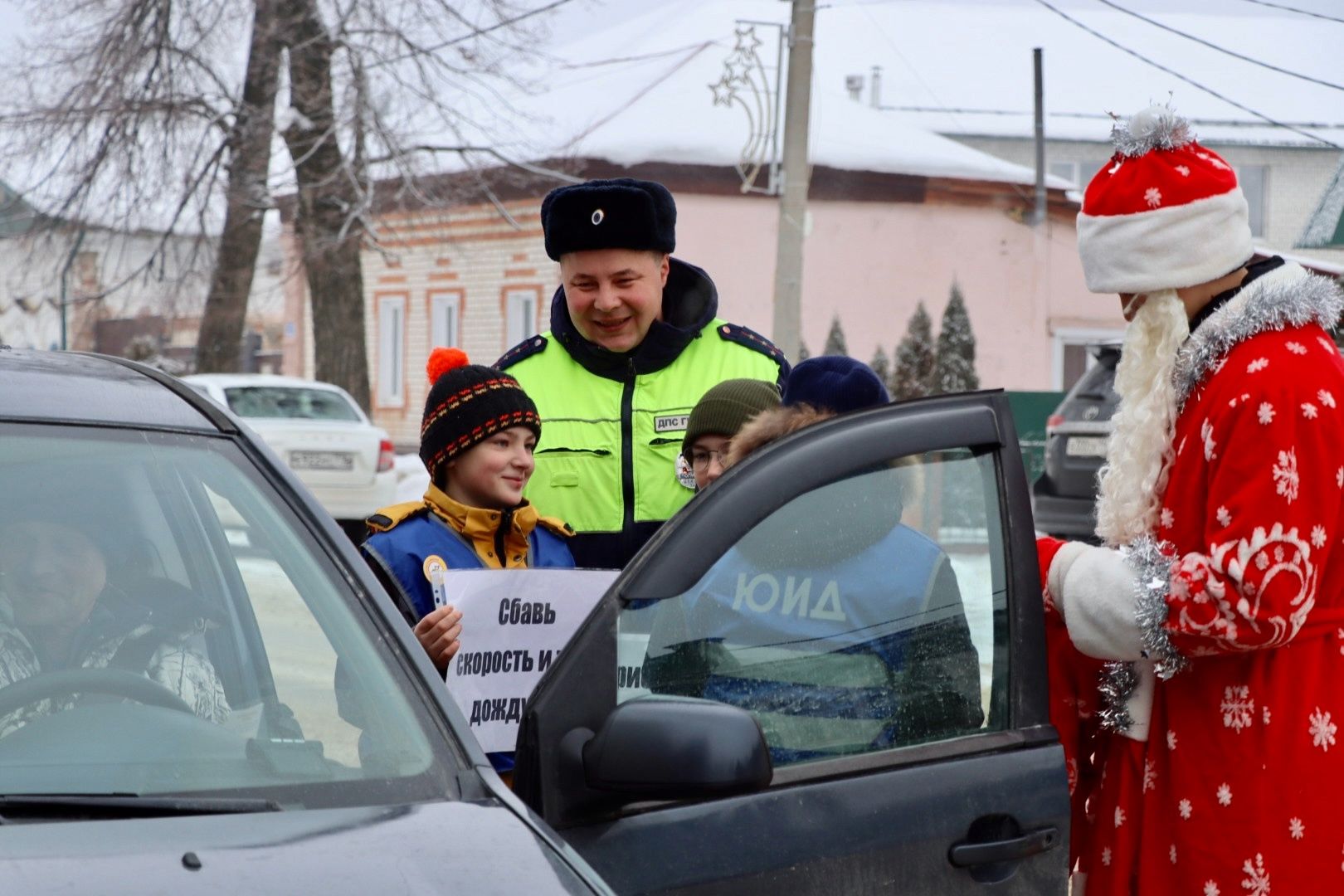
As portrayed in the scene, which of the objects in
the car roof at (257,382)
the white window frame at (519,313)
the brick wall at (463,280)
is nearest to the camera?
the car roof at (257,382)

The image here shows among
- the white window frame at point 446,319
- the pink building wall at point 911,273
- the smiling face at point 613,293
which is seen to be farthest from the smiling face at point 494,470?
the white window frame at point 446,319

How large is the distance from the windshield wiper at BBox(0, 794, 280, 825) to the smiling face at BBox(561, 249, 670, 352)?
70.7 inches

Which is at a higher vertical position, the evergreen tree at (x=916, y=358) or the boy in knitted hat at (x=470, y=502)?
the boy in knitted hat at (x=470, y=502)

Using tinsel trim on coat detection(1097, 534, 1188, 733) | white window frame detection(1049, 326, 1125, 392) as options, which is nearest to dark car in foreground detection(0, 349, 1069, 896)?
tinsel trim on coat detection(1097, 534, 1188, 733)

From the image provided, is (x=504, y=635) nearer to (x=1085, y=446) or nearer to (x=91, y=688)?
(x=91, y=688)

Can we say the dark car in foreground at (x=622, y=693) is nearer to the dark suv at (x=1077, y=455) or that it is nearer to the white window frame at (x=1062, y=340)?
the dark suv at (x=1077, y=455)

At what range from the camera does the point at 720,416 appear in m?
3.32

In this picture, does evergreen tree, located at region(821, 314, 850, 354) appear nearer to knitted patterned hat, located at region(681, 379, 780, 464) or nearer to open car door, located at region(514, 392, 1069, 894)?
knitted patterned hat, located at region(681, 379, 780, 464)

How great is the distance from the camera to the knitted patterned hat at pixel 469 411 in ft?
10.9

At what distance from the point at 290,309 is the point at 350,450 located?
781 inches

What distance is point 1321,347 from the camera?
2641mm

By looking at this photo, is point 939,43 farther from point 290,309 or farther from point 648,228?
point 648,228

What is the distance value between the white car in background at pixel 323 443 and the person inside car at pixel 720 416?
14.2 metres

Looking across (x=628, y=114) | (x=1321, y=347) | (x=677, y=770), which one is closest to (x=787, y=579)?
(x=677, y=770)
